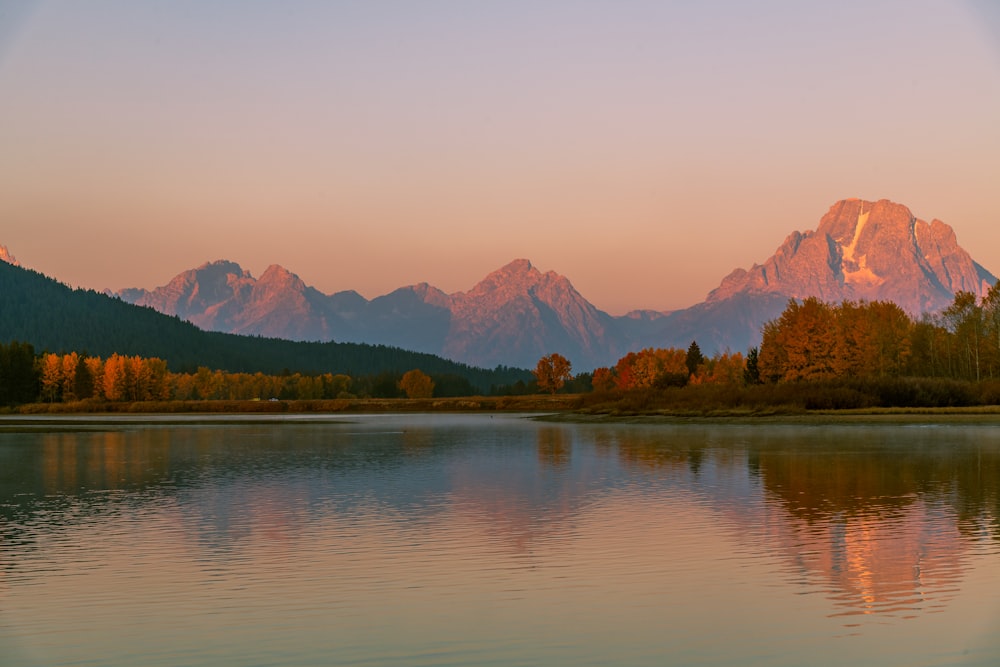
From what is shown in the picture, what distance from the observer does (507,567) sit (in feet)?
79.0

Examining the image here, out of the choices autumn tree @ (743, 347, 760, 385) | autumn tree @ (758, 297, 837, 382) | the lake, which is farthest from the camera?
autumn tree @ (743, 347, 760, 385)

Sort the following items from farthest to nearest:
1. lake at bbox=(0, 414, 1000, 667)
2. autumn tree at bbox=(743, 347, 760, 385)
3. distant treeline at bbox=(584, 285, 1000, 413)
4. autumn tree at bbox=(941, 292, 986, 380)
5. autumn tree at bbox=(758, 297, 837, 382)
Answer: autumn tree at bbox=(743, 347, 760, 385), autumn tree at bbox=(941, 292, 986, 380), autumn tree at bbox=(758, 297, 837, 382), distant treeline at bbox=(584, 285, 1000, 413), lake at bbox=(0, 414, 1000, 667)

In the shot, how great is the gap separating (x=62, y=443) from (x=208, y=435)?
1812 cm

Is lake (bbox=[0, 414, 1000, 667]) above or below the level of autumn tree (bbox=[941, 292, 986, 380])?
below

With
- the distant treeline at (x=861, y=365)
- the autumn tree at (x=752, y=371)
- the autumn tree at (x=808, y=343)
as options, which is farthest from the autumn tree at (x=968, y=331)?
the autumn tree at (x=752, y=371)

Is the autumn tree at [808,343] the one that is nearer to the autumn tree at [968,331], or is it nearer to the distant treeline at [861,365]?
the distant treeline at [861,365]

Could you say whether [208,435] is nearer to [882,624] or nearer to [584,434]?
[584,434]

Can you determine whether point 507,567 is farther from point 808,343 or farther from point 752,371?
point 752,371

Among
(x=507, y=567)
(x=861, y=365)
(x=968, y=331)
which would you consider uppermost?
(x=968, y=331)

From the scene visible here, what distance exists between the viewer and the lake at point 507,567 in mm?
17094

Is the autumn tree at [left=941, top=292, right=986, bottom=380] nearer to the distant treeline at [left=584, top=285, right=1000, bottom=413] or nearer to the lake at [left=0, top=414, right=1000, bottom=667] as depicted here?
the distant treeline at [left=584, top=285, right=1000, bottom=413]

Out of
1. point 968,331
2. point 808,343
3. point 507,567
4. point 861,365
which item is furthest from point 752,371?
point 507,567

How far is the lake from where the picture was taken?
56.1 ft

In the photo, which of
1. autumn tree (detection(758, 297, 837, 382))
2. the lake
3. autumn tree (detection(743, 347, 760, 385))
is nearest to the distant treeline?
autumn tree (detection(758, 297, 837, 382))
